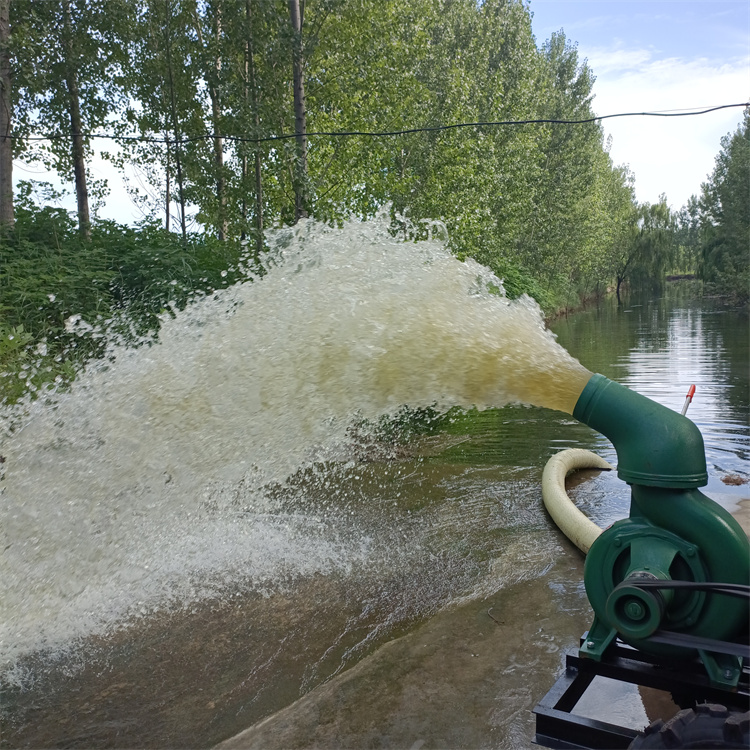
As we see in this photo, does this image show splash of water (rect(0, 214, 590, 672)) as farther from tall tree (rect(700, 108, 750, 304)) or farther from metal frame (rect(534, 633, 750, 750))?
tall tree (rect(700, 108, 750, 304))

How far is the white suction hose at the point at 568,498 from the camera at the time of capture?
17.5ft

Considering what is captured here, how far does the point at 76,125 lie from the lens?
16141 millimetres

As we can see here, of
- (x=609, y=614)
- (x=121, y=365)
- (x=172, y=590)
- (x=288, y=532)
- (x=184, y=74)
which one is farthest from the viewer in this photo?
(x=184, y=74)

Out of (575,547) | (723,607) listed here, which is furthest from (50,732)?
(575,547)

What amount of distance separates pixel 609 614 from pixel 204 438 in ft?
11.1

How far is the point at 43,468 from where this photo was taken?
5055 millimetres

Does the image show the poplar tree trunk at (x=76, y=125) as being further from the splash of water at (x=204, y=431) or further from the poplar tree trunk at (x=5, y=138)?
the splash of water at (x=204, y=431)

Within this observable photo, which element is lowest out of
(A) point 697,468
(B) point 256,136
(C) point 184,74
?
(A) point 697,468

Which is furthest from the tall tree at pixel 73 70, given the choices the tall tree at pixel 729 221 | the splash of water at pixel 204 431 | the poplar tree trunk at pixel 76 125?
the tall tree at pixel 729 221

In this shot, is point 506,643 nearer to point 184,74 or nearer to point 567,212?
point 184,74

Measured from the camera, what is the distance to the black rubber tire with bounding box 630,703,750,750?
6.78 ft

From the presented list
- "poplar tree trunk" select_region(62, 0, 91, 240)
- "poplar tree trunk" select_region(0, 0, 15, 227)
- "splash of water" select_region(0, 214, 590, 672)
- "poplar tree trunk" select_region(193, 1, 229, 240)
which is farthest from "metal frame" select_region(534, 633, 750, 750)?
"poplar tree trunk" select_region(193, 1, 229, 240)

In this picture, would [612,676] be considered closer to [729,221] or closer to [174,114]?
[174,114]

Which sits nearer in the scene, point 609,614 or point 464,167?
point 609,614
